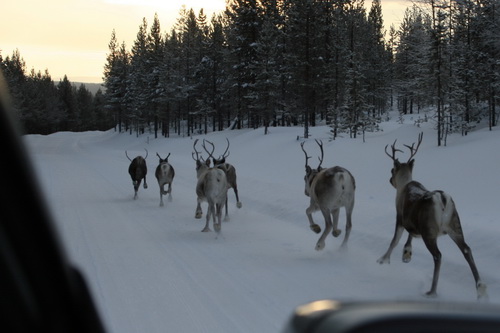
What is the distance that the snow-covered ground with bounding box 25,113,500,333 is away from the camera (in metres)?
6.01

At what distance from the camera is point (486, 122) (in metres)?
33.2

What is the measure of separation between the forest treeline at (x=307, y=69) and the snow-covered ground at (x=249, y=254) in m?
3.50

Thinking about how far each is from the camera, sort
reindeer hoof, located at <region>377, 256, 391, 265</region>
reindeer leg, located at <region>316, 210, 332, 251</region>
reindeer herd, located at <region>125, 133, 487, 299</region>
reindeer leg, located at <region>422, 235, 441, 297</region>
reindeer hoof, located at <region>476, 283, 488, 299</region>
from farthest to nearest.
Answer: reindeer leg, located at <region>316, 210, 332, 251</region> → reindeer hoof, located at <region>377, 256, 391, 265</region> → reindeer herd, located at <region>125, 133, 487, 299</region> → reindeer leg, located at <region>422, 235, 441, 297</region> → reindeer hoof, located at <region>476, 283, 488, 299</region>

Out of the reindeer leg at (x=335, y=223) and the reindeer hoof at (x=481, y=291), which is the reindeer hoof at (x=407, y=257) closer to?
the reindeer hoof at (x=481, y=291)

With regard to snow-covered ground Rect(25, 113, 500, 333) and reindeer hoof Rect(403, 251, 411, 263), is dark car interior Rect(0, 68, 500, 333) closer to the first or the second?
snow-covered ground Rect(25, 113, 500, 333)

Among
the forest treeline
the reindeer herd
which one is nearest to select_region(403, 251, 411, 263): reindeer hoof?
Result: the reindeer herd

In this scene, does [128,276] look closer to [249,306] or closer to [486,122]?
[249,306]

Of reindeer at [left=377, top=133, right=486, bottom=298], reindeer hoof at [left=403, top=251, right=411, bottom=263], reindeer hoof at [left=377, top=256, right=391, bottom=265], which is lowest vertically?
reindeer hoof at [left=377, top=256, right=391, bottom=265]

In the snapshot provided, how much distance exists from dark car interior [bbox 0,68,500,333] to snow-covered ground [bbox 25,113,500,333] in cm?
12

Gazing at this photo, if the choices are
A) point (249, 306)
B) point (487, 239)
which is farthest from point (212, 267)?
point (487, 239)

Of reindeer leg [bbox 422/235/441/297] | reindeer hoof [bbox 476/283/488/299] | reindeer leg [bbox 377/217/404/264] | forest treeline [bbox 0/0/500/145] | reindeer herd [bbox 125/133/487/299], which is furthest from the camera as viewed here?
forest treeline [bbox 0/0/500/145]

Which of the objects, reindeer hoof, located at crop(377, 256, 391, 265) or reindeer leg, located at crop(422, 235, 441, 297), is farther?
reindeer hoof, located at crop(377, 256, 391, 265)

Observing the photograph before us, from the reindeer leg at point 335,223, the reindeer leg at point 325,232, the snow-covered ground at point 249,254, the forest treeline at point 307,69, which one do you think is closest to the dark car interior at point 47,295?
the snow-covered ground at point 249,254

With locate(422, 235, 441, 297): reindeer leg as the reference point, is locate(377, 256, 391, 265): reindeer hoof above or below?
below
